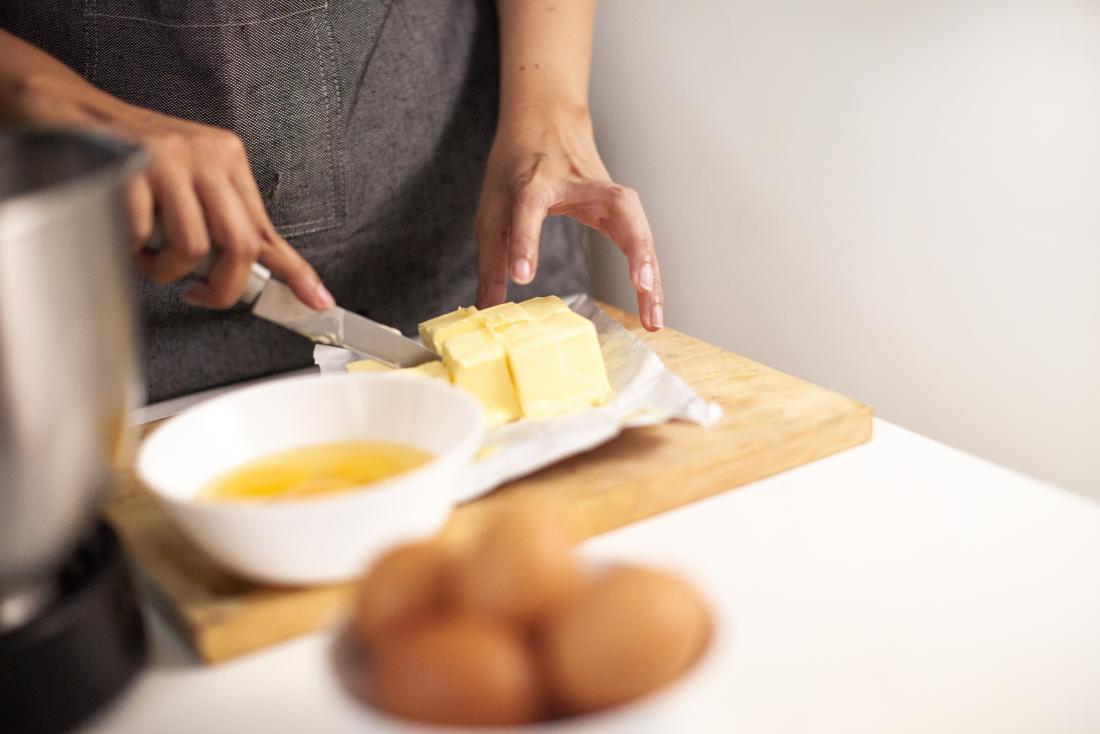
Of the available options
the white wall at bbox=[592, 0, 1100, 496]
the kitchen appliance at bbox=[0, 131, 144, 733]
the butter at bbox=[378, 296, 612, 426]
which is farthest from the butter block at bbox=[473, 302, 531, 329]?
the white wall at bbox=[592, 0, 1100, 496]

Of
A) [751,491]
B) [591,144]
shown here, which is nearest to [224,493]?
[751,491]

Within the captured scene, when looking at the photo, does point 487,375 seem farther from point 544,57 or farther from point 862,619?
point 544,57

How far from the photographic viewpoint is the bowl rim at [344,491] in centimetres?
70

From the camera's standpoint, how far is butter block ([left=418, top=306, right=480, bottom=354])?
43.8 inches

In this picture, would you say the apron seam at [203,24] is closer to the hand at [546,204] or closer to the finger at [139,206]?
the hand at [546,204]

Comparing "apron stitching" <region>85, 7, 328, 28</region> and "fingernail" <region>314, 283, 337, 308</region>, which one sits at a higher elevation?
"apron stitching" <region>85, 7, 328, 28</region>

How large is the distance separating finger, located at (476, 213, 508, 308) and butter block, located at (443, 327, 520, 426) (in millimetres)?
297

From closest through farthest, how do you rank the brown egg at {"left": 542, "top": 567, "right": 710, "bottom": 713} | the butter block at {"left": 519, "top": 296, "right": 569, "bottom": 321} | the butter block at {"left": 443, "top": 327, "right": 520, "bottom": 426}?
the brown egg at {"left": 542, "top": 567, "right": 710, "bottom": 713} < the butter block at {"left": 443, "top": 327, "right": 520, "bottom": 426} < the butter block at {"left": 519, "top": 296, "right": 569, "bottom": 321}

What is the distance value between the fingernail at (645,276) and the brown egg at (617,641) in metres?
0.77

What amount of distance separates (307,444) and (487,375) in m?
0.22

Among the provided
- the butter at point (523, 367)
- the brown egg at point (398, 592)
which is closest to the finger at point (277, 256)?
the butter at point (523, 367)

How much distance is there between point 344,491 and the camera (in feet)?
2.66

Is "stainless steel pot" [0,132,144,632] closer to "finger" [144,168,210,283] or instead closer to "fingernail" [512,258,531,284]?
"finger" [144,168,210,283]

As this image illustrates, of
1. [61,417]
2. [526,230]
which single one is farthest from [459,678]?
[526,230]
